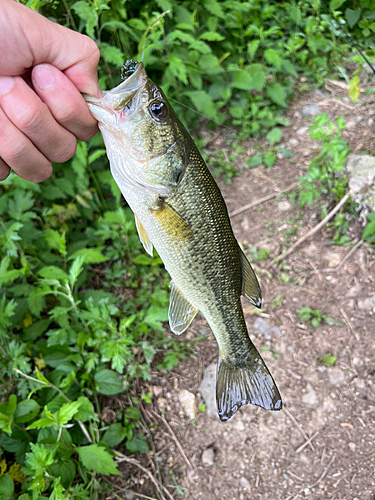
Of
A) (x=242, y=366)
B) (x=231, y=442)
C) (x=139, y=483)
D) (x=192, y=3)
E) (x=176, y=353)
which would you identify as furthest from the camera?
(x=192, y=3)

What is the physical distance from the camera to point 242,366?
6.45 ft

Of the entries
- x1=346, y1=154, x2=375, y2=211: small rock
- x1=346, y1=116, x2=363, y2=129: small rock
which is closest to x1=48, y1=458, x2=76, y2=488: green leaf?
x1=346, y1=154, x2=375, y2=211: small rock

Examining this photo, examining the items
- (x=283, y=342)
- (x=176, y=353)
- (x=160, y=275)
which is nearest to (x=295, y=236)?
(x=283, y=342)

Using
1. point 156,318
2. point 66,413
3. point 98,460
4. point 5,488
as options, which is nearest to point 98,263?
point 156,318

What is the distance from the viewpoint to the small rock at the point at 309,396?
2.77m

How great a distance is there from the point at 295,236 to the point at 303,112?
204 cm

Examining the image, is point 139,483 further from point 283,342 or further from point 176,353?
point 283,342

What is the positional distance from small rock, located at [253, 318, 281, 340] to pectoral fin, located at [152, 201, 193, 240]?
1830 mm

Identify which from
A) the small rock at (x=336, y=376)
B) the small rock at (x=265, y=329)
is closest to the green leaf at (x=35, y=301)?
the small rock at (x=265, y=329)

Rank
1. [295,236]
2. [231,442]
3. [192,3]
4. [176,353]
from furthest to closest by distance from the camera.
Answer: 1. [192,3]
2. [295,236]
3. [176,353]
4. [231,442]

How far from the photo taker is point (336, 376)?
2842mm

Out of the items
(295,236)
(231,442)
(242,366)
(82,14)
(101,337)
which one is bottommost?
(231,442)

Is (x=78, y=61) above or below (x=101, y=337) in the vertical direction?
above

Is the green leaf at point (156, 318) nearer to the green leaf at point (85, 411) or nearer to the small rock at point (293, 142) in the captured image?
the green leaf at point (85, 411)
